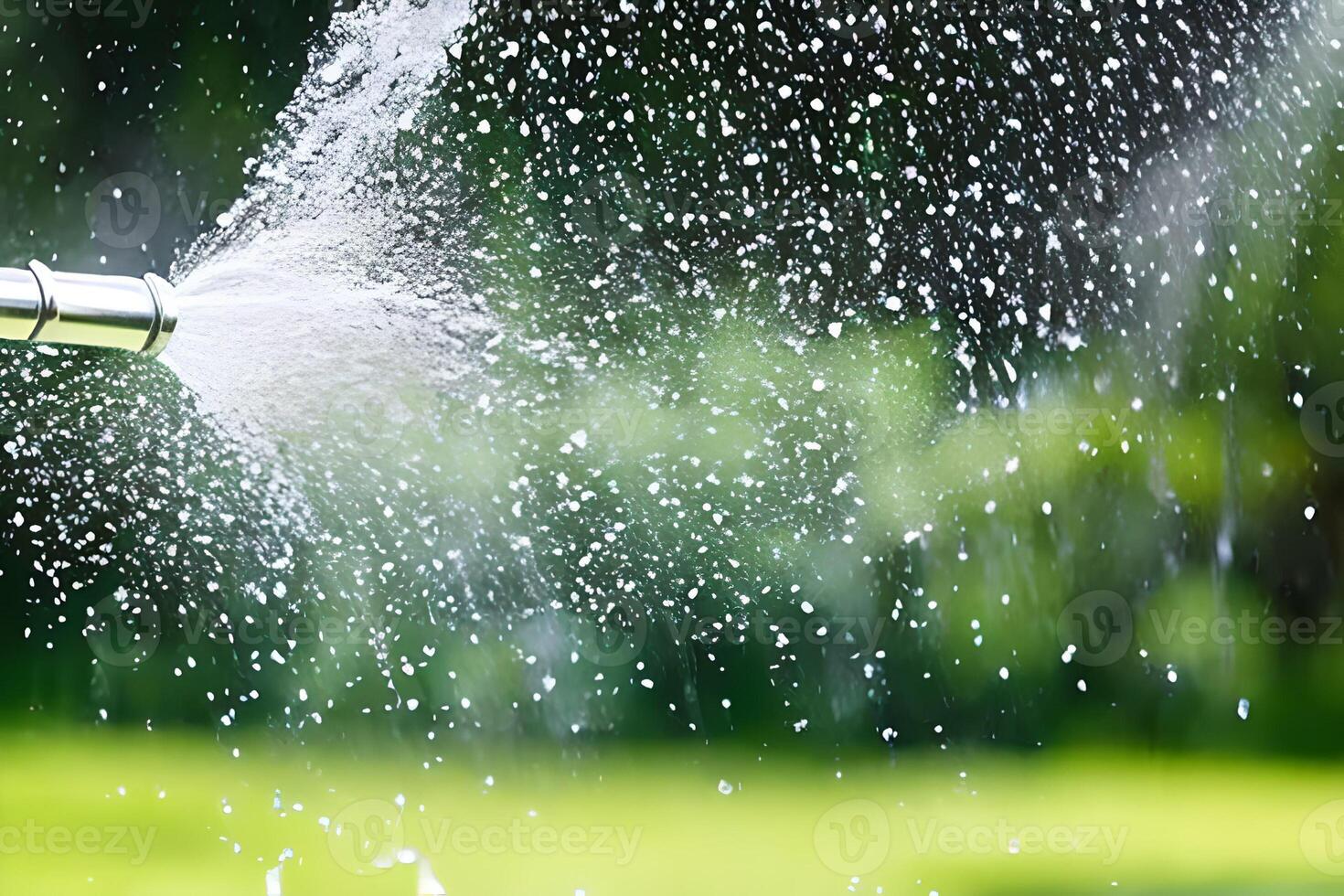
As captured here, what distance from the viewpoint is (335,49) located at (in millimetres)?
874

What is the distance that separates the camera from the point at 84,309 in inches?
22.6

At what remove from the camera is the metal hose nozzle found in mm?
555

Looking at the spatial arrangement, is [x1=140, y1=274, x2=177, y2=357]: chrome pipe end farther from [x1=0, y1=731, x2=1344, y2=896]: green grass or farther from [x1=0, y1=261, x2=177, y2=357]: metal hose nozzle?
[x1=0, y1=731, x2=1344, y2=896]: green grass

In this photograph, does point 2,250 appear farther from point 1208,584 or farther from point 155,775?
point 1208,584

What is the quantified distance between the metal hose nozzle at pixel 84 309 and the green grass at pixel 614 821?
1.25ft

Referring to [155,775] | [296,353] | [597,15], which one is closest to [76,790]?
[155,775]

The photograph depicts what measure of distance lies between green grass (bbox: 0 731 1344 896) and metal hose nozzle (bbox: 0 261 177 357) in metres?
0.38

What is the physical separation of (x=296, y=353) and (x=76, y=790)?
0.33m

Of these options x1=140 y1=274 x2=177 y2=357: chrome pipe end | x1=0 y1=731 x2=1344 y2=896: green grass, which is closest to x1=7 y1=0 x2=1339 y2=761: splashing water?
x1=0 y1=731 x2=1344 y2=896: green grass

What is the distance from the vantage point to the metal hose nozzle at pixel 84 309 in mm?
555

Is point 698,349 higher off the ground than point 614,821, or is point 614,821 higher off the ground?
point 698,349

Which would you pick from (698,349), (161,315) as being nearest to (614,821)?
(698,349)

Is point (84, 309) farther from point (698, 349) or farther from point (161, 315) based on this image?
point (698, 349)

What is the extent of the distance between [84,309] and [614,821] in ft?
1.66
